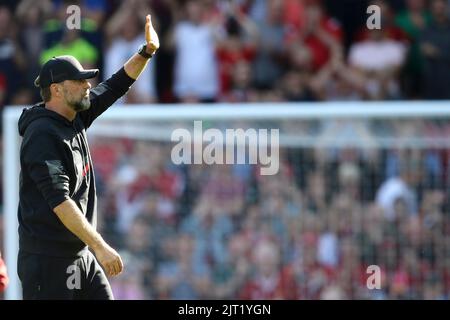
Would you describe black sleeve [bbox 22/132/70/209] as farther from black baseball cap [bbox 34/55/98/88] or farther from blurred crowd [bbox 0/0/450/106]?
blurred crowd [bbox 0/0/450/106]

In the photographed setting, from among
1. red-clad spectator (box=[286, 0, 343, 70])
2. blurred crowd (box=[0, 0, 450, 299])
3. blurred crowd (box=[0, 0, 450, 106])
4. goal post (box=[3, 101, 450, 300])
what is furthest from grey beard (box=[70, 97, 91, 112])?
red-clad spectator (box=[286, 0, 343, 70])

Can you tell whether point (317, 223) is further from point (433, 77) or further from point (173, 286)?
point (433, 77)

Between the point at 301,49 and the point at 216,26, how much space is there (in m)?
0.91

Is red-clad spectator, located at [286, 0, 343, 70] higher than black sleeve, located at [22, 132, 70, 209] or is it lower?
higher

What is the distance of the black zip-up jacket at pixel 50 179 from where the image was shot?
7.69 meters

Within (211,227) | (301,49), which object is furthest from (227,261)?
(301,49)

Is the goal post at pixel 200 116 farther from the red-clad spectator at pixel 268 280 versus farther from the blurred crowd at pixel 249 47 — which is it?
the blurred crowd at pixel 249 47

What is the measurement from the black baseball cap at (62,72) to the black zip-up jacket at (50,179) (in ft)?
0.57

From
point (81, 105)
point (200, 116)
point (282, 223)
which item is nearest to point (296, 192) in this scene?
point (282, 223)

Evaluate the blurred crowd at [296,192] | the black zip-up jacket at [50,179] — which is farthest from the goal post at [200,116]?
the black zip-up jacket at [50,179]

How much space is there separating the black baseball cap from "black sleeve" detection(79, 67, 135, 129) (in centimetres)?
42

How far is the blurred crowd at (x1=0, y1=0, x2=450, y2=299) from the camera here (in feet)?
38.2

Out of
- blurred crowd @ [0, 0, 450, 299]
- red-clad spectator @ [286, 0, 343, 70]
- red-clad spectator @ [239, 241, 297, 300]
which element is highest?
red-clad spectator @ [286, 0, 343, 70]

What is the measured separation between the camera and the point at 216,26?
14023 mm
